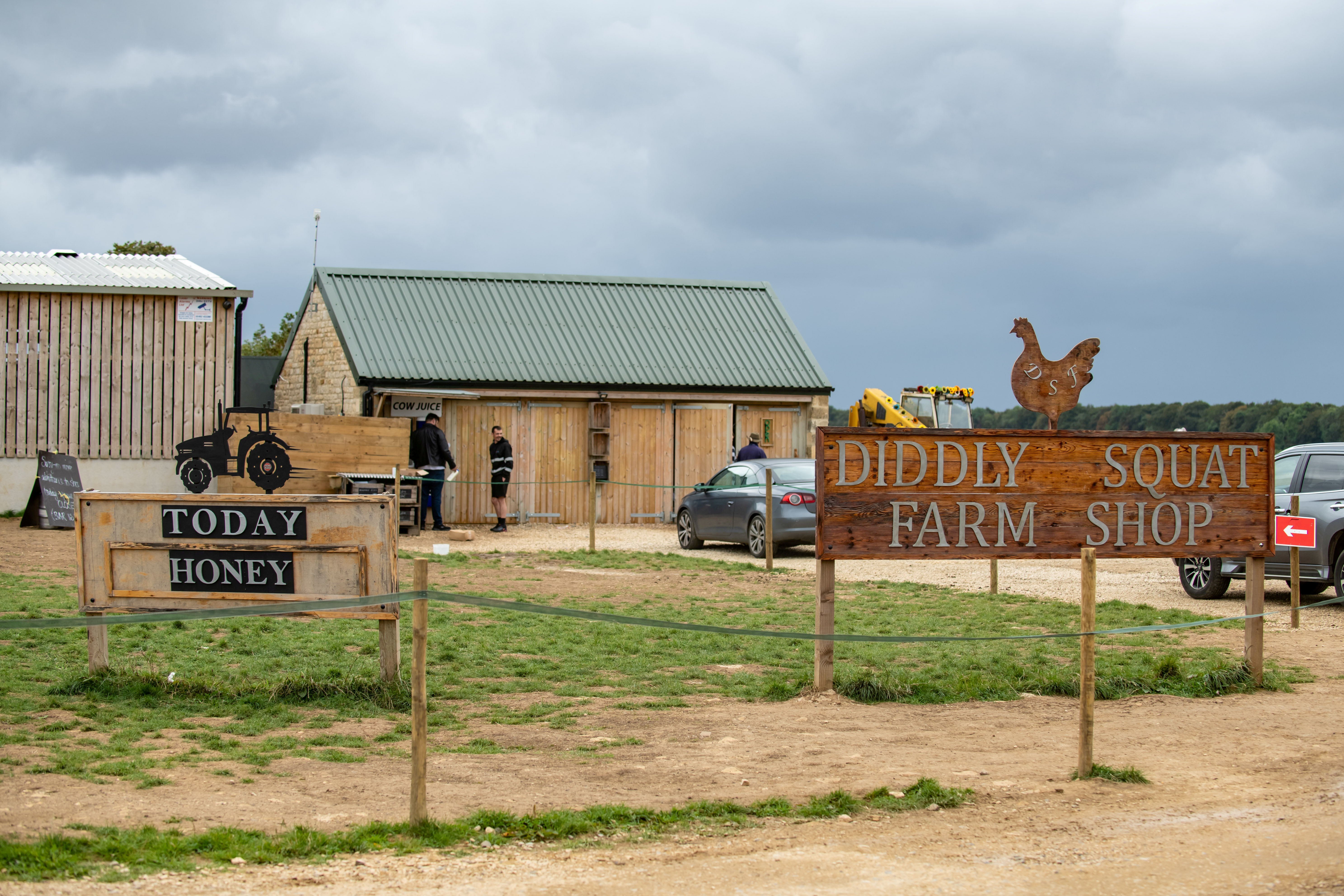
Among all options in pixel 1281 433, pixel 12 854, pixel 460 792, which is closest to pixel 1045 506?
pixel 460 792

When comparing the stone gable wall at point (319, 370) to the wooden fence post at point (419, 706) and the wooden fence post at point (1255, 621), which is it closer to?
the wooden fence post at point (1255, 621)

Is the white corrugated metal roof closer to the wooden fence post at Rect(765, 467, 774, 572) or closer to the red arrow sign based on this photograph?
the wooden fence post at Rect(765, 467, 774, 572)

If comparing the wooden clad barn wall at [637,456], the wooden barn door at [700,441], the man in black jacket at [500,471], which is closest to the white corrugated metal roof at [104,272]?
the man in black jacket at [500,471]

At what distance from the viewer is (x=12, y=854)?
4.74 meters

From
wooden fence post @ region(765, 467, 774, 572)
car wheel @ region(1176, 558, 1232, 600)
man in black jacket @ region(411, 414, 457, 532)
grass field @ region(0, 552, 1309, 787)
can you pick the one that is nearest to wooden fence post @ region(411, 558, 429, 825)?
grass field @ region(0, 552, 1309, 787)

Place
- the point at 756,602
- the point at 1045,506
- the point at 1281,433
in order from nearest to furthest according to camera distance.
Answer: the point at 1045,506
the point at 756,602
the point at 1281,433

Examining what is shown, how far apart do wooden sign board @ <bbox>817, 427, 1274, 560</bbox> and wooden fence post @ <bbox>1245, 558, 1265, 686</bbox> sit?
0.30m

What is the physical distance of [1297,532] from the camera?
12453 mm

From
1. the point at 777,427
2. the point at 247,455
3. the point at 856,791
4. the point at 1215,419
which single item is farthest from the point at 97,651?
the point at 1215,419

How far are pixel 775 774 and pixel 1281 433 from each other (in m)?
55.8

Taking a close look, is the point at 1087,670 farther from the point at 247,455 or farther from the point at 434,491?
the point at 247,455

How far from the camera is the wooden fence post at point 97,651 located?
26.7ft

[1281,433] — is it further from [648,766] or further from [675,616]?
[648,766]

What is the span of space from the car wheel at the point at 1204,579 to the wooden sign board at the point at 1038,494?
15.7 feet
